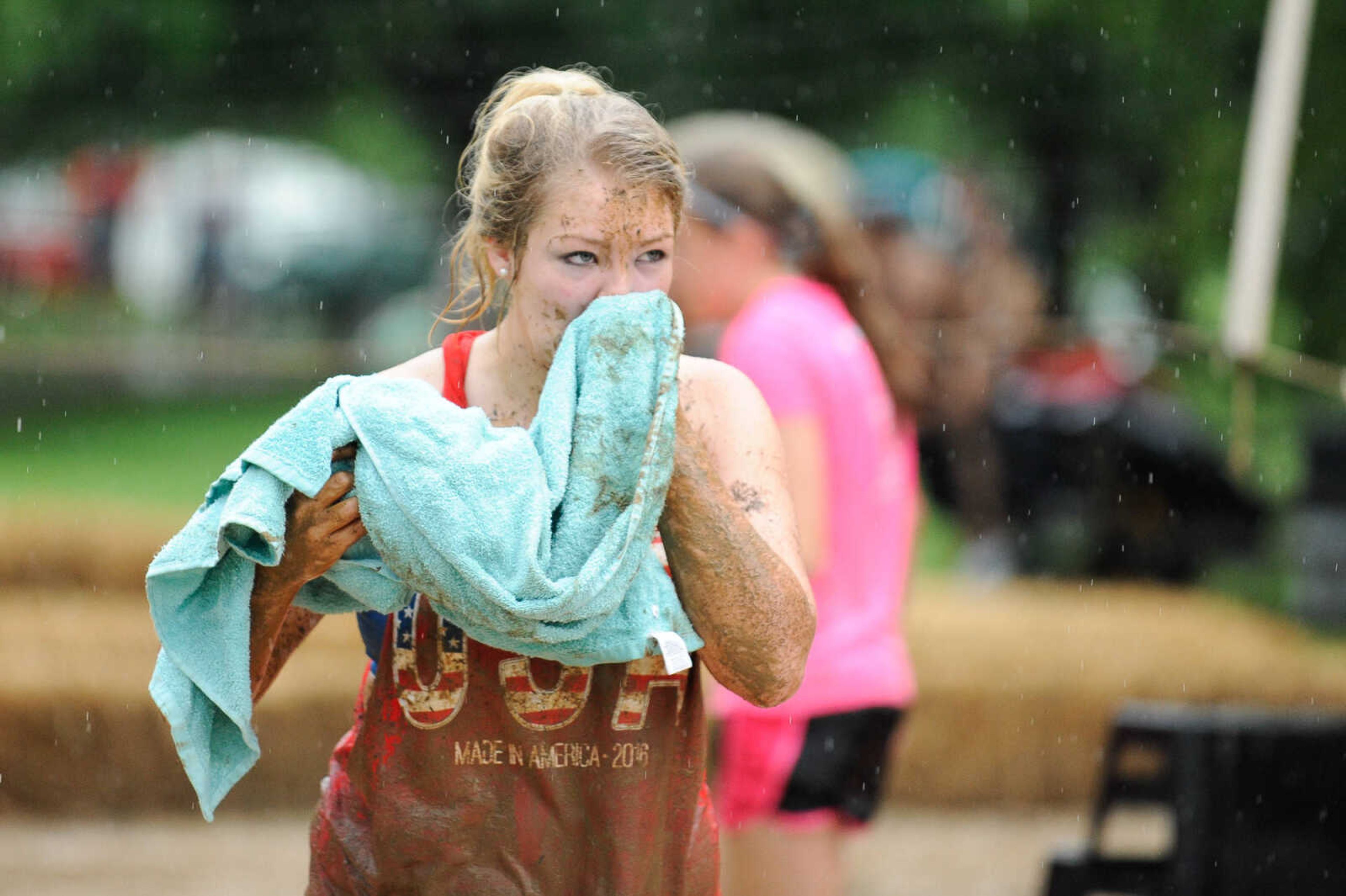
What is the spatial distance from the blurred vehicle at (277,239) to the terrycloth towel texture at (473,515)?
19665 millimetres

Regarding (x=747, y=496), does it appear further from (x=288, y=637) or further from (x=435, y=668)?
(x=288, y=637)

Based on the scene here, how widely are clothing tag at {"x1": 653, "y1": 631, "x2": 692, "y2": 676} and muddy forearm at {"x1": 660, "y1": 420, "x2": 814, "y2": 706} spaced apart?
0.05m

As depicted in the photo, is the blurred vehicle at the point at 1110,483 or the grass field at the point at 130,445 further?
the grass field at the point at 130,445

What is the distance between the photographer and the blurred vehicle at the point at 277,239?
2264 cm

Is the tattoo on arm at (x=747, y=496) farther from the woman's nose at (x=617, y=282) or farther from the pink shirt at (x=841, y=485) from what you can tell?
the pink shirt at (x=841, y=485)

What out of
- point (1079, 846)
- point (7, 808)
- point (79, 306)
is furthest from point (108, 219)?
point (1079, 846)

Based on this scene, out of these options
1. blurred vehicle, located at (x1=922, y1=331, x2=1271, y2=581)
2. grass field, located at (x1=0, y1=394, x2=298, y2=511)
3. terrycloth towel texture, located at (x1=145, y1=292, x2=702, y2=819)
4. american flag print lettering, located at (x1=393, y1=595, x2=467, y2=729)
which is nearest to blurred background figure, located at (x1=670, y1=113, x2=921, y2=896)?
american flag print lettering, located at (x1=393, y1=595, x2=467, y2=729)

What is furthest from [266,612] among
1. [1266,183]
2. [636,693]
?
[1266,183]

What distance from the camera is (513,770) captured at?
6.97 ft

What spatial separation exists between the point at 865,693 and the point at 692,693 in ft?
4.31

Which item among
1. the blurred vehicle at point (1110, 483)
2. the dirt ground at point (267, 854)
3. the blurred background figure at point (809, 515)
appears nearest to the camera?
the blurred background figure at point (809, 515)

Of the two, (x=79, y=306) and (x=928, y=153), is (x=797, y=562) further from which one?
(x=79, y=306)

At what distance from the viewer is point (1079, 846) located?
15.6 feet

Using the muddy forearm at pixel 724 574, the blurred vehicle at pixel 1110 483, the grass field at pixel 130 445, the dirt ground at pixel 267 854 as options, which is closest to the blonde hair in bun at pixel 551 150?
the muddy forearm at pixel 724 574
